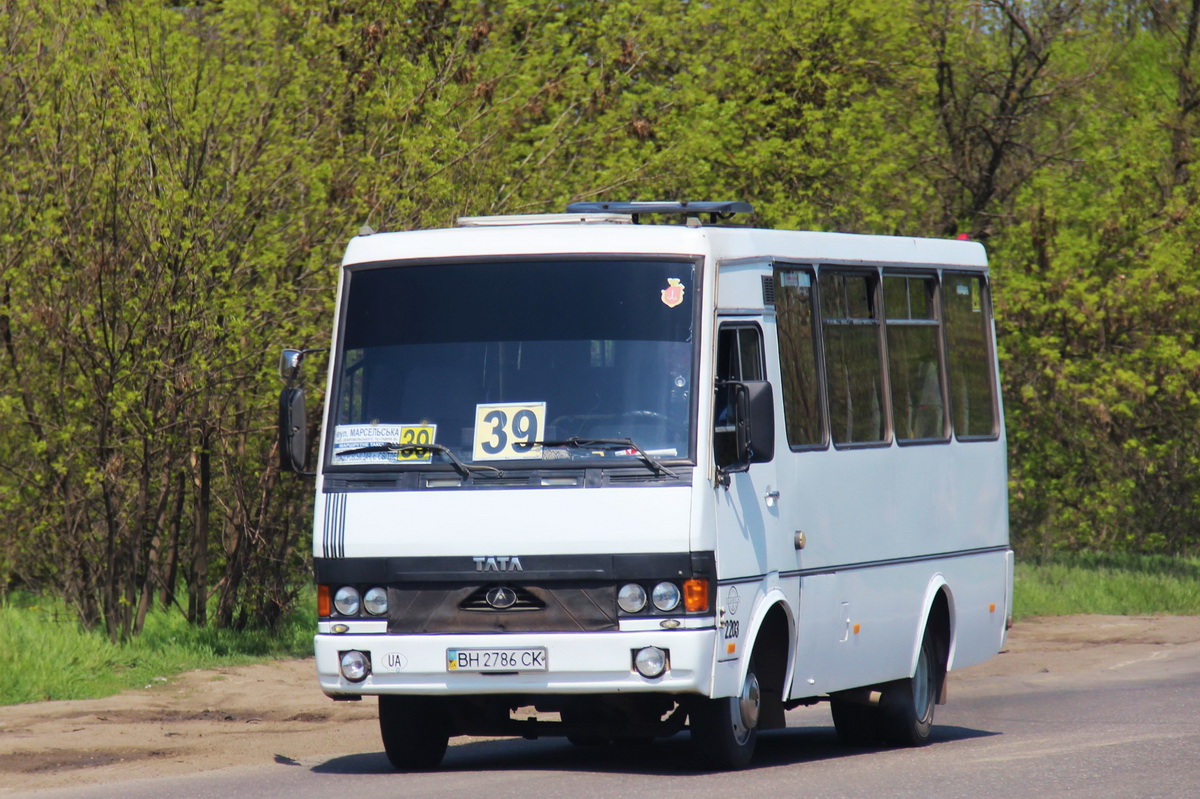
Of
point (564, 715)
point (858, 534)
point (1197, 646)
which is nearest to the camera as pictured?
point (564, 715)

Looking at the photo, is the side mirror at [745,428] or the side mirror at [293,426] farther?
the side mirror at [293,426]

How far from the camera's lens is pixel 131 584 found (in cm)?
1669

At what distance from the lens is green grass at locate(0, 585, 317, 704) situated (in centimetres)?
1398

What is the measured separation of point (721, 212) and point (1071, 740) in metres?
3.77

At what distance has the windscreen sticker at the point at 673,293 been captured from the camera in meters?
9.37

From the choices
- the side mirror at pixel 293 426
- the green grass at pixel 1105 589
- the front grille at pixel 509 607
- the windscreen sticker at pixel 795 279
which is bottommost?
the green grass at pixel 1105 589

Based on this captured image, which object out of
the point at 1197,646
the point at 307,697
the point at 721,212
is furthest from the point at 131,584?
the point at 1197,646

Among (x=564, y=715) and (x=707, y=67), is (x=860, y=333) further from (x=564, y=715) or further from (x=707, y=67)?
(x=707, y=67)

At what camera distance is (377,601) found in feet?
29.9

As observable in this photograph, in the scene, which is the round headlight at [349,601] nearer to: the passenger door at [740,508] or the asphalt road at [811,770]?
the asphalt road at [811,770]

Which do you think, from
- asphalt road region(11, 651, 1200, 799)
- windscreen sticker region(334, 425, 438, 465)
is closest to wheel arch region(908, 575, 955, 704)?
asphalt road region(11, 651, 1200, 799)

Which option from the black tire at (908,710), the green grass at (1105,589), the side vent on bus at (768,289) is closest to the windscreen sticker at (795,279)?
the side vent on bus at (768,289)

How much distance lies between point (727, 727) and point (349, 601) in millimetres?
1989

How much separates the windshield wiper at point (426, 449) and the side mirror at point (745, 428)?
1.09 meters
